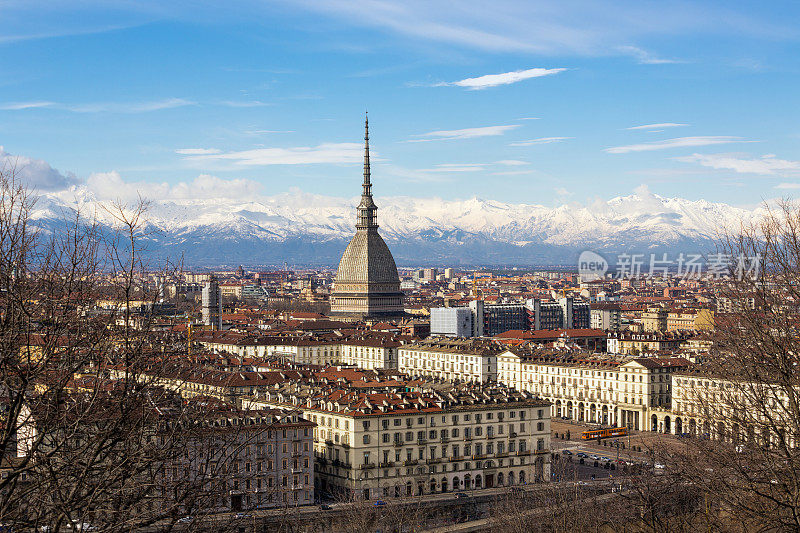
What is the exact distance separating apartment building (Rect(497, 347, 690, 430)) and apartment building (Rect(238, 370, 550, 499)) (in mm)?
21531

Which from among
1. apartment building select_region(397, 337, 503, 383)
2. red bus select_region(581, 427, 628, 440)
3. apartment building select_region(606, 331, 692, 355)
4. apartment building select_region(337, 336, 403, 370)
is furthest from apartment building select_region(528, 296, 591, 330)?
red bus select_region(581, 427, 628, 440)

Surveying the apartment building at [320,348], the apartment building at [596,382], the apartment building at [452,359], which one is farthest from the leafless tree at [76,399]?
the apartment building at [320,348]

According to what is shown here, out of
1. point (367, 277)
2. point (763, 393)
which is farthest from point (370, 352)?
point (763, 393)

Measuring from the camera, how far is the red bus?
73250 millimetres

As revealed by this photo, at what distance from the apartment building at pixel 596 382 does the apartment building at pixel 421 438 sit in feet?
70.6

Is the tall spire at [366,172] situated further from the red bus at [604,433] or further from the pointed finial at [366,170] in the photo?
the red bus at [604,433]

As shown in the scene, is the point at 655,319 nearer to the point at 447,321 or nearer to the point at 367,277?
the point at 447,321

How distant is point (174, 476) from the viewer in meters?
13.7

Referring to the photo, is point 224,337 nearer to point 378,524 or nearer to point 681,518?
point 378,524

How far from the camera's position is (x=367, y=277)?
162 m

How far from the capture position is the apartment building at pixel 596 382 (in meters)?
80.2

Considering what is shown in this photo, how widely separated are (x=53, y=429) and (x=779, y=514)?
1263 centimetres

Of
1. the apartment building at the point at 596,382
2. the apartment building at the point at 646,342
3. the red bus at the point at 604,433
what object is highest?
the apartment building at the point at 646,342

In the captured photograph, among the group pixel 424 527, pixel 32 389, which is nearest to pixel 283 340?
pixel 424 527
